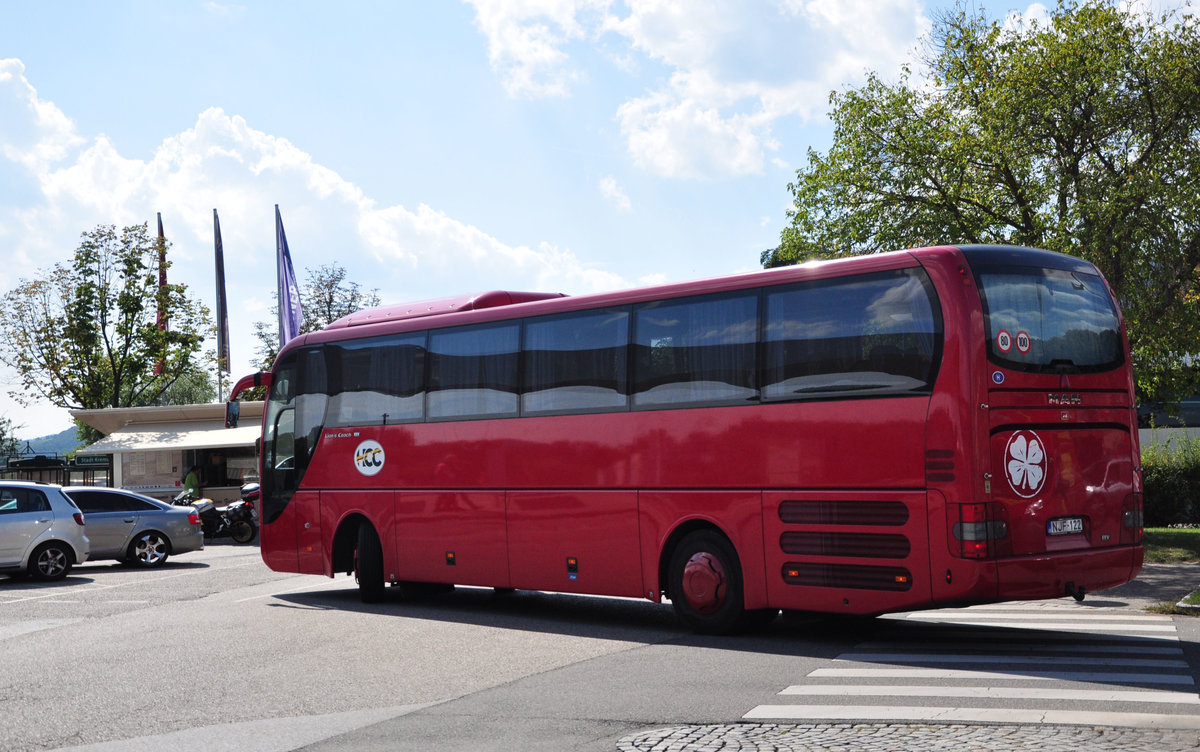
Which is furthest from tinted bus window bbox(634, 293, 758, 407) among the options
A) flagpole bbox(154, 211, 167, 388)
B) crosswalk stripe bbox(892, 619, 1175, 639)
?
flagpole bbox(154, 211, 167, 388)

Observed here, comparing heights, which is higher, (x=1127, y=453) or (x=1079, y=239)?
(x=1079, y=239)

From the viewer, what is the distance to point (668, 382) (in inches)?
500

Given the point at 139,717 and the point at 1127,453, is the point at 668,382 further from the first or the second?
the point at 139,717

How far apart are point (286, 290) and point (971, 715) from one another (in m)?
34.1

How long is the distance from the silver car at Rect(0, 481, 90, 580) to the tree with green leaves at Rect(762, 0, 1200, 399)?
13340 mm

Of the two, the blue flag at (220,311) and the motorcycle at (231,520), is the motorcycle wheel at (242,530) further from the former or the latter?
the blue flag at (220,311)

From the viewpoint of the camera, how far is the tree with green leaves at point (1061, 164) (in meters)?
23.7

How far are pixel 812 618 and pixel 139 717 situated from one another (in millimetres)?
7463

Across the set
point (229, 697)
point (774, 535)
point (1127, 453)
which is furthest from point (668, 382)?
point (229, 697)

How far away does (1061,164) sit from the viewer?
25.2m

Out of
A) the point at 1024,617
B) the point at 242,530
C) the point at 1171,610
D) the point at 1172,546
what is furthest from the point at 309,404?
the point at 242,530

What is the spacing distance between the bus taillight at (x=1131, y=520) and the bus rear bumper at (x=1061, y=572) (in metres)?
0.11

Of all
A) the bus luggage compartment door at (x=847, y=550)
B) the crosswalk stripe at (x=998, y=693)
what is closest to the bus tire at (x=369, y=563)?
the bus luggage compartment door at (x=847, y=550)

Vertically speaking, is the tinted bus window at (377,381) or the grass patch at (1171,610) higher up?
the tinted bus window at (377,381)
